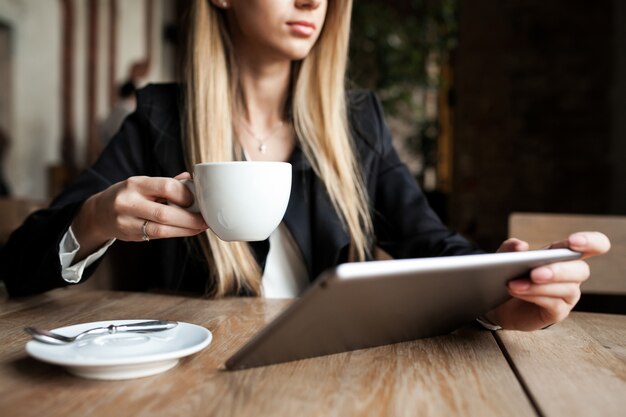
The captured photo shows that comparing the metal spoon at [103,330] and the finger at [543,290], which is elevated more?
the finger at [543,290]

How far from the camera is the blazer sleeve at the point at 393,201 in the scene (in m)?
1.19

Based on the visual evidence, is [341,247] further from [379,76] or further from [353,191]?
[379,76]

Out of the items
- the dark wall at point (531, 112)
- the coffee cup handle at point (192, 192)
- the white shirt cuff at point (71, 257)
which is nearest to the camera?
the coffee cup handle at point (192, 192)

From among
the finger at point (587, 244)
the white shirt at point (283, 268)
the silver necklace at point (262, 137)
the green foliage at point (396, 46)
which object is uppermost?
the green foliage at point (396, 46)

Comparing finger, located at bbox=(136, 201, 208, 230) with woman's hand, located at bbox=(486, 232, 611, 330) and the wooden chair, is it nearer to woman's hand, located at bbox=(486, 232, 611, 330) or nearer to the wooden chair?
woman's hand, located at bbox=(486, 232, 611, 330)

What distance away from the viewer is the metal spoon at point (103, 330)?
566 mm

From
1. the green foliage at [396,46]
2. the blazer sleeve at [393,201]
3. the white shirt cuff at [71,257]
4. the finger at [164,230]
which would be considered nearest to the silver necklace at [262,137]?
the blazer sleeve at [393,201]

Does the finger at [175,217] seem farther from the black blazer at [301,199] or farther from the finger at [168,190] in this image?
the black blazer at [301,199]

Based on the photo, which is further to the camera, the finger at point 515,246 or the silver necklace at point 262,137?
the silver necklace at point 262,137

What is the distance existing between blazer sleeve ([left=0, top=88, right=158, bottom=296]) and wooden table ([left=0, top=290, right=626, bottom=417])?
220 millimetres

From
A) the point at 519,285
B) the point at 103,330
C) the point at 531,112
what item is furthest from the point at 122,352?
the point at 531,112

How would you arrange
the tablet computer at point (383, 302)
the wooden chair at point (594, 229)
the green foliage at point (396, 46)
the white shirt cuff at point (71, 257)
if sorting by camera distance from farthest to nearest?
1. the green foliage at point (396, 46)
2. the wooden chair at point (594, 229)
3. the white shirt cuff at point (71, 257)
4. the tablet computer at point (383, 302)

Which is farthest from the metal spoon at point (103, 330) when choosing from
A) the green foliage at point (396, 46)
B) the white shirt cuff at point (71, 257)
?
the green foliage at point (396, 46)

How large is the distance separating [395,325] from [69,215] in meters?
0.58
